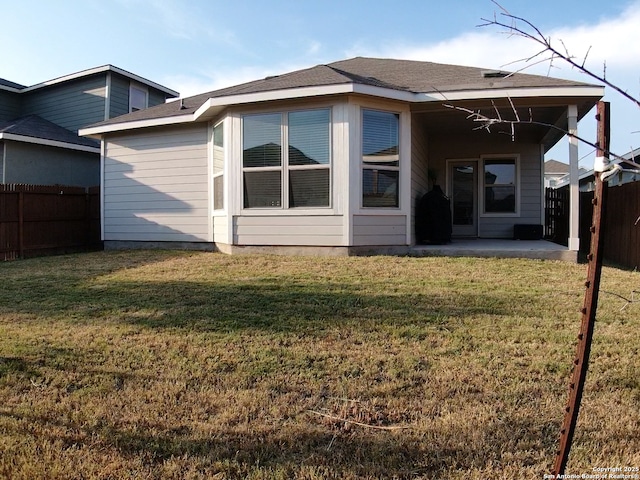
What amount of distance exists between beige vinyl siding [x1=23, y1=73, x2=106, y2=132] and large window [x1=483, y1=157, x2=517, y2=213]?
38.9 ft

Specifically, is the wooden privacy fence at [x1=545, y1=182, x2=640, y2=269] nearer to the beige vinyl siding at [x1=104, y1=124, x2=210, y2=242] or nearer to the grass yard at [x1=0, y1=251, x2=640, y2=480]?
the grass yard at [x1=0, y1=251, x2=640, y2=480]

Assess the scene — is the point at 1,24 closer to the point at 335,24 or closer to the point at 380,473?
the point at 335,24

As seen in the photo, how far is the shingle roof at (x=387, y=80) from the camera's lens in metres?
8.03

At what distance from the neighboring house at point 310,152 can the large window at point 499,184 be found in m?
1.80

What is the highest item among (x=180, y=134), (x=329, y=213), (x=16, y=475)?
(x=180, y=134)

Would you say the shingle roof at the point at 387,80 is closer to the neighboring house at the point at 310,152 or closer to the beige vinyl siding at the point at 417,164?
the neighboring house at the point at 310,152

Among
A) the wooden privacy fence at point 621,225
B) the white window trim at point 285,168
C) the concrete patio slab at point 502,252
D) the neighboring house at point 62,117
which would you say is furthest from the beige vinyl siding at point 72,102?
the wooden privacy fence at point 621,225

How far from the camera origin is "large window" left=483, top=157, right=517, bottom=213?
39.4ft

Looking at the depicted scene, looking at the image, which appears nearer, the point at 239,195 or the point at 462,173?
the point at 239,195

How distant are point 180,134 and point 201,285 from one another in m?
5.18

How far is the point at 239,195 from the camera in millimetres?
8734

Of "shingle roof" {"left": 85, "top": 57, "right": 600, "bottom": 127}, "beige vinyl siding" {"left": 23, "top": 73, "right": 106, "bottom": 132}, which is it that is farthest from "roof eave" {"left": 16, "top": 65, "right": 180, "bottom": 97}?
"shingle roof" {"left": 85, "top": 57, "right": 600, "bottom": 127}

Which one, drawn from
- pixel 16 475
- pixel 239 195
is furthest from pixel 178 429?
pixel 239 195

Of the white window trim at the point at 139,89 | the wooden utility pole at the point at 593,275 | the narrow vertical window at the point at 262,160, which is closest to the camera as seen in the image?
the wooden utility pole at the point at 593,275
